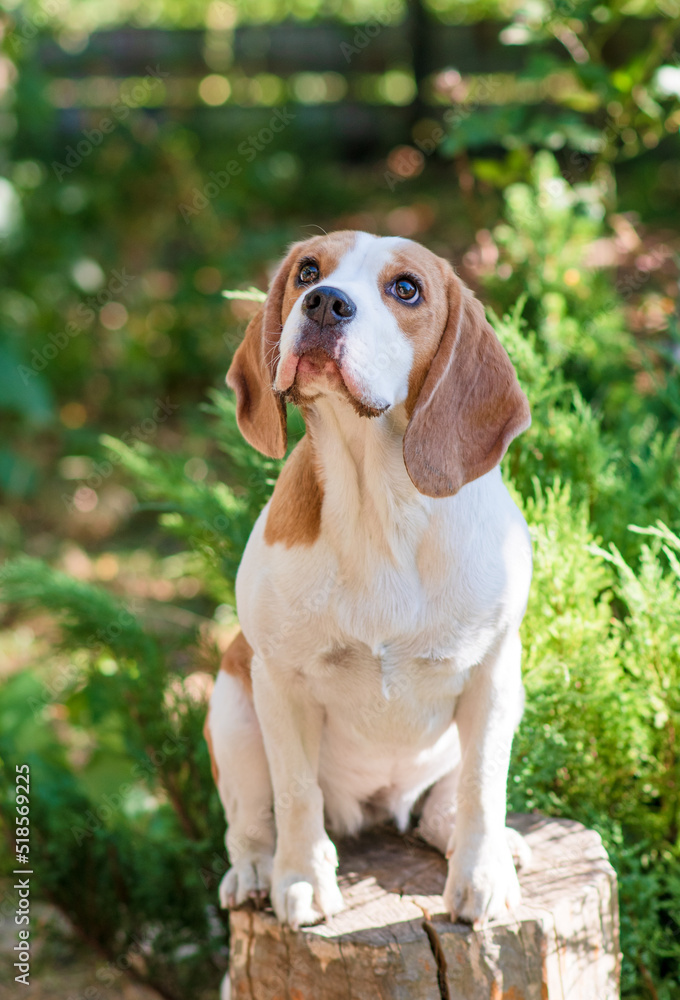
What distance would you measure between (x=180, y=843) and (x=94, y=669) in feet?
1.91

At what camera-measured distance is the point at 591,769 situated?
2.38m

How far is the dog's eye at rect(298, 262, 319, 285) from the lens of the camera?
1.84 metres

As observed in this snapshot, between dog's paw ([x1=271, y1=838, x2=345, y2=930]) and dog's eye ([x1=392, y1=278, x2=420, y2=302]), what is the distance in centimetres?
112

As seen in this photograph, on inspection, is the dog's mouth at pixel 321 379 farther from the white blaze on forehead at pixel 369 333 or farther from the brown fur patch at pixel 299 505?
the brown fur patch at pixel 299 505

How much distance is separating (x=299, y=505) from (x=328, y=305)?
43 centimetres

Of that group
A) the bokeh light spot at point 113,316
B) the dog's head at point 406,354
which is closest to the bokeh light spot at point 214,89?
the bokeh light spot at point 113,316

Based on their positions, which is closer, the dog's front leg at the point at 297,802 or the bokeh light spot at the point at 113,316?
the dog's front leg at the point at 297,802

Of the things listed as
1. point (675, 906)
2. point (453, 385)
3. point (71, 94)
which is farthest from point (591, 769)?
point (71, 94)

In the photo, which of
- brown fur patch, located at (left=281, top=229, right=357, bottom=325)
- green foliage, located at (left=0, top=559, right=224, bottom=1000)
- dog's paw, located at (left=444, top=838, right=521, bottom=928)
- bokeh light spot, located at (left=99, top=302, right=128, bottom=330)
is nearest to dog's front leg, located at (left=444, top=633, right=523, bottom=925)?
dog's paw, located at (left=444, top=838, right=521, bottom=928)

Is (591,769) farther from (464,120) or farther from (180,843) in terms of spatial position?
(464,120)

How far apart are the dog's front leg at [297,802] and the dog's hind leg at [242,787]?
12 centimetres

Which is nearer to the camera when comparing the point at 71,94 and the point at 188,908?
the point at 188,908

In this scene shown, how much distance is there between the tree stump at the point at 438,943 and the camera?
1894 mm

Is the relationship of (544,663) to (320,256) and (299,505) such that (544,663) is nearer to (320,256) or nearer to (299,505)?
(299,505)
